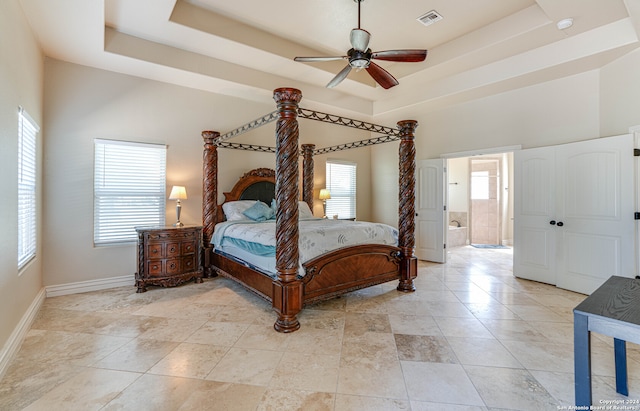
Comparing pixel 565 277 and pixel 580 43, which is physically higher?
pixel 580 43

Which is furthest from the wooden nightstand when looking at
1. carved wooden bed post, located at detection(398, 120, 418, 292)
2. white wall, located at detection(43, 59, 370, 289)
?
carved wooden bed post, located at detection(398, 120, 418, 292)

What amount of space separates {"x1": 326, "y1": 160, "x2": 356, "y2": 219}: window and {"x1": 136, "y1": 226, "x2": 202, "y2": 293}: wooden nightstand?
3.14 metres

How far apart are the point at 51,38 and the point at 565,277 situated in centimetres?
722

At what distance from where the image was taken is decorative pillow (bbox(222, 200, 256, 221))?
15.5ft

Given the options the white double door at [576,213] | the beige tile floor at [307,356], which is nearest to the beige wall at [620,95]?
the white double door at [576,213]

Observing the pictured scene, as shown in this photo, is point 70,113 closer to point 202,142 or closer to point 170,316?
point 202,142

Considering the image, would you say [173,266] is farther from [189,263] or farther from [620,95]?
[620,95]

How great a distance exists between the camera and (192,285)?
13.9ft

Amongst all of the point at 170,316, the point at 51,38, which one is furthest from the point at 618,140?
the point at 51,38

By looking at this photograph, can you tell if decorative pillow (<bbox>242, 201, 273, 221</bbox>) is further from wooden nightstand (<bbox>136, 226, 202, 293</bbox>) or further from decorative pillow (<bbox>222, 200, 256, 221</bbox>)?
wooden nightstand (<bbox>136, 226, 202, 293</bbox>)

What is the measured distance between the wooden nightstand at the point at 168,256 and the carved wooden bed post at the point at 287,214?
1986 millimetres

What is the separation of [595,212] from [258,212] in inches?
188

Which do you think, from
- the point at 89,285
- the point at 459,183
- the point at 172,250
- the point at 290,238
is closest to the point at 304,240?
the point at 290,238

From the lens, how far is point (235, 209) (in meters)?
4.80
